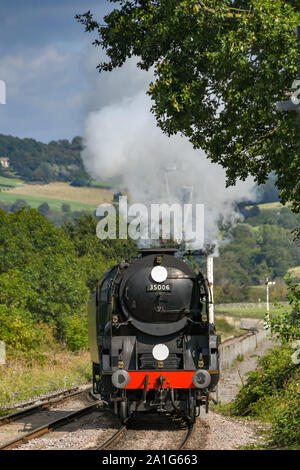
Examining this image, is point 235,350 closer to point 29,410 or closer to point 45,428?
point 29,410

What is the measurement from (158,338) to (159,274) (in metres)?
1.54

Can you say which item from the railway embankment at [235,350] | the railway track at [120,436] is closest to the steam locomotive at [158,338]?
the railway track at [120,436]

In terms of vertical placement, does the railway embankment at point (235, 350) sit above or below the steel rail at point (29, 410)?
below

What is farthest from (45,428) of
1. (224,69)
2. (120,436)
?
(224,69)

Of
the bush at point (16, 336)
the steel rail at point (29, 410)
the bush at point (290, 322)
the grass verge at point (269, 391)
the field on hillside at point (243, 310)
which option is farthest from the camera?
the field on hillside at point (243, 310)

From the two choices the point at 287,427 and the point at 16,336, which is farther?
the point at 16,336

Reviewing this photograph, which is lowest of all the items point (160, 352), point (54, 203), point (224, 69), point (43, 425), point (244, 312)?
point (43, 425)

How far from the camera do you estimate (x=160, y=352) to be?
48.1ft

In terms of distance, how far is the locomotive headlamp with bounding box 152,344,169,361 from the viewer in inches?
575

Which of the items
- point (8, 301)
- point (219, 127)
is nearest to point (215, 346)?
point (219, 127)

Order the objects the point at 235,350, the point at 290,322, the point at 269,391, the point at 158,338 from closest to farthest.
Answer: the point at 290,322, the point at 158,338, the point at 269,391, the point at 235,350

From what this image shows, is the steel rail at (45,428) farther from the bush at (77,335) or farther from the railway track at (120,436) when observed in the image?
the bush at (77,335)

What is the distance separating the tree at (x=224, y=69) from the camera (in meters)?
13.3

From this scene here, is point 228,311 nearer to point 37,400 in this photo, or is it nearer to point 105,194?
point 37,400
